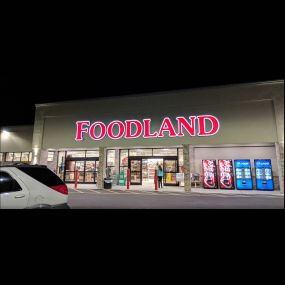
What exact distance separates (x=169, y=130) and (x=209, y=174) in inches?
175

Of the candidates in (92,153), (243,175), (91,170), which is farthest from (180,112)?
(91,170)

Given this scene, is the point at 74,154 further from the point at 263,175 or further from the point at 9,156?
the point at 263,175

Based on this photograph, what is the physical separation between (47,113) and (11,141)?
5.50 meters

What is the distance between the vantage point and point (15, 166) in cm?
436

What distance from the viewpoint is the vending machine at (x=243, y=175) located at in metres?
13.4

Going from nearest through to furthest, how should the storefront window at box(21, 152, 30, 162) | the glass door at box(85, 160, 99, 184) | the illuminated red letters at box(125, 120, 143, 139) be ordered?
the illuminated red letters at box(125, 120, 143, 139), the glass door at box(85, 160, 99, 184), the storefront window at box(21, 152, 30, 162)

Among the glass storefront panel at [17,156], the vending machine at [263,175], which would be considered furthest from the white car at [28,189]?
the glass storefront panel at [17,156]

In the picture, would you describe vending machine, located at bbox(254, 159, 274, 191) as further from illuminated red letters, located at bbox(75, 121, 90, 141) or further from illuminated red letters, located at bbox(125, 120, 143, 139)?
illuminated red letters, located at bbox(75, 121, 90, 141)

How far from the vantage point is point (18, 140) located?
17797 mm

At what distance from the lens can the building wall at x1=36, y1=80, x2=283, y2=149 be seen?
12148mm

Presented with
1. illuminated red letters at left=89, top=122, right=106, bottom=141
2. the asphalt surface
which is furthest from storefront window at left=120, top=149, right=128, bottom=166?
the asphalt surface

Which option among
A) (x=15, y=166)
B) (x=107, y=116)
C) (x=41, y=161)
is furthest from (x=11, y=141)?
(x=15, y=166)

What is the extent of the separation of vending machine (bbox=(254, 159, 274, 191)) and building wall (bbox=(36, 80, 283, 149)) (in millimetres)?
2028

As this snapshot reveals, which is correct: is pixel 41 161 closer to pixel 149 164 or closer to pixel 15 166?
pixel 149 164
